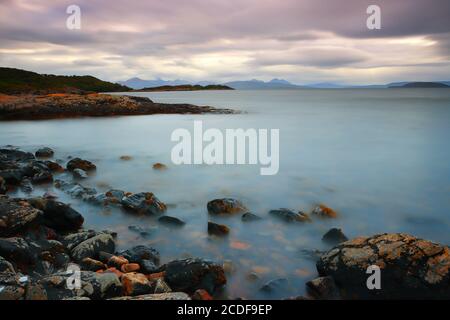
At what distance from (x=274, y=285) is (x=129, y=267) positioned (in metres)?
2.81

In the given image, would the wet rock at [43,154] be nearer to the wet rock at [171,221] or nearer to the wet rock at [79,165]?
the wet rock at [79,165]

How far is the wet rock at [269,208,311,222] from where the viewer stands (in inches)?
Answer: 401

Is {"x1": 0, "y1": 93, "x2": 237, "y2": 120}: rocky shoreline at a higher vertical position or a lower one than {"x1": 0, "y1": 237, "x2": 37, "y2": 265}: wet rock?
higher

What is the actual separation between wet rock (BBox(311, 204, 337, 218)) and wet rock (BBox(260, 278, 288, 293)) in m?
4.10

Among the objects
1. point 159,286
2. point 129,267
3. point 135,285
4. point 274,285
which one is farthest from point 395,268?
point 129,267

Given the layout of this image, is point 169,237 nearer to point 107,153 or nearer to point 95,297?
point 95,297

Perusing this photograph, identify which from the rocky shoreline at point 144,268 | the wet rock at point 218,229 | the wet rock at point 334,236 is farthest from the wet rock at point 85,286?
the wet rock at point 334,236

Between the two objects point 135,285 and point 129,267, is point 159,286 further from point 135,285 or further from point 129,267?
point 129,267

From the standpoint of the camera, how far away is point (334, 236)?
908cm

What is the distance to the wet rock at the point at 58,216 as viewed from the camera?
9.16 metres

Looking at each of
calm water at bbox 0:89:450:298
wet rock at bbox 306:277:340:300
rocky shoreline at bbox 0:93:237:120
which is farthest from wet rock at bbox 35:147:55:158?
rocky shoreline at bbox 0:93:237:120

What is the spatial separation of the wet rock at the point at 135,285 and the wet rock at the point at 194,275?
0.45 meters

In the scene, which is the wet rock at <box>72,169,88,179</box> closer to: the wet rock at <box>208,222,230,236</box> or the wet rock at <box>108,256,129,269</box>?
the wet rock at <box>208,222,230,236</box>
